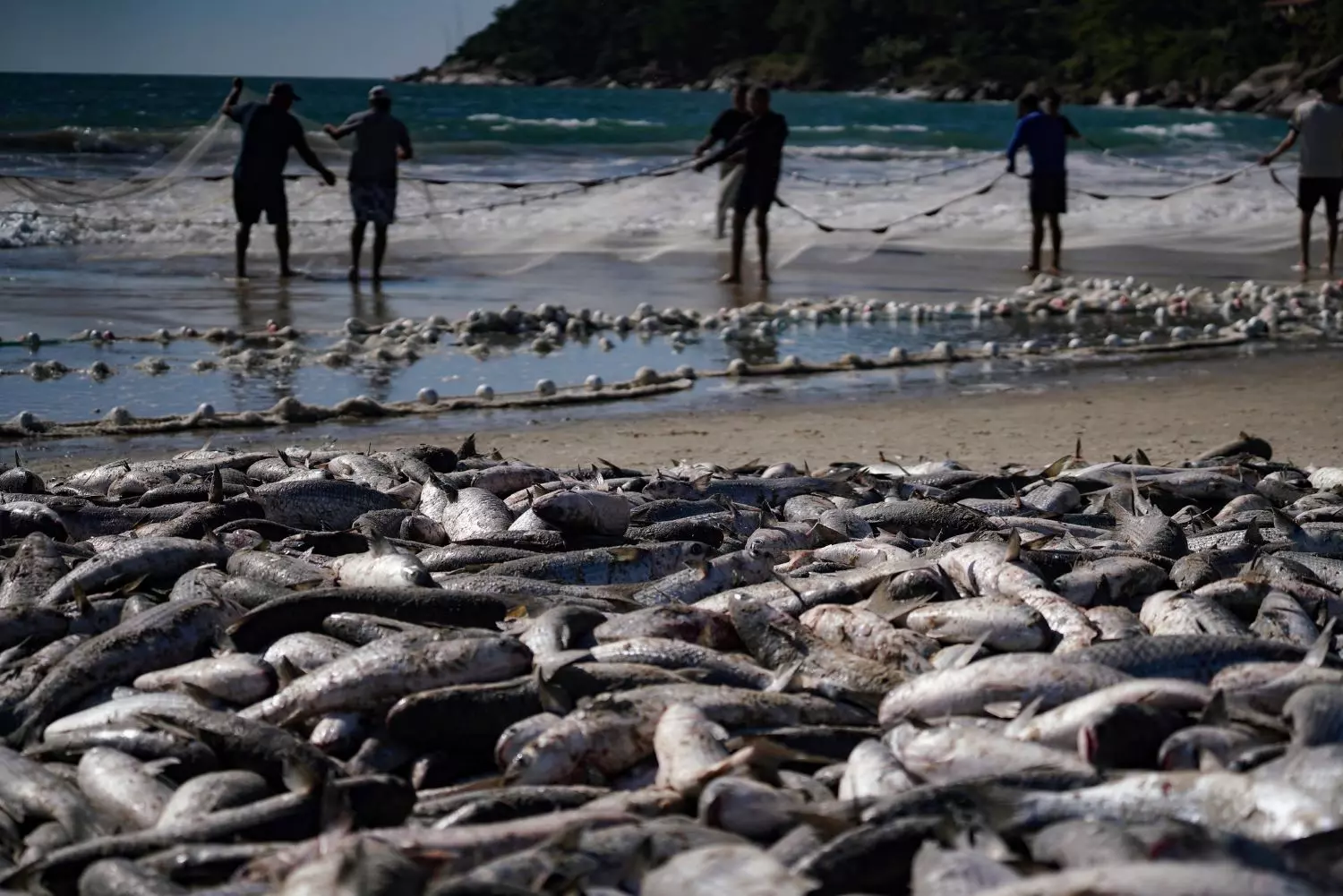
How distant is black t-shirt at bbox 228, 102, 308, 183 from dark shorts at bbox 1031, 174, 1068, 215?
8289mm

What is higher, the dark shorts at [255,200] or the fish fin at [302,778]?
the dark shorts at [255,200]

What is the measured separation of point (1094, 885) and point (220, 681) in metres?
2.90

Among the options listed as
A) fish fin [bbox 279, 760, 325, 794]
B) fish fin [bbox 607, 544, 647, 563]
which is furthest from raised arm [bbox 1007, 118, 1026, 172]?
fish fin [bbox 279, 760, 325, 794]

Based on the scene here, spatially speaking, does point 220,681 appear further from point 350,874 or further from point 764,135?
point 764,135

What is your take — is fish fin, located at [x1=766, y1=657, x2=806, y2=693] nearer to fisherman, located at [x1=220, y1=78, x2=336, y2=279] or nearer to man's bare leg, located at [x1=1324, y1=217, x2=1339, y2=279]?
fisherman, located at [x1=220, y1=78, x2=336, y2=279]

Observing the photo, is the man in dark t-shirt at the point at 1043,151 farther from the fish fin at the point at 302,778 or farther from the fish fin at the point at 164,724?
the fish fin at the point at 302,778

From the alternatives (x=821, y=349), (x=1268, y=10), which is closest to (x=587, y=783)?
(x=821, y=349)

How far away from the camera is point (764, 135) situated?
17.7 m

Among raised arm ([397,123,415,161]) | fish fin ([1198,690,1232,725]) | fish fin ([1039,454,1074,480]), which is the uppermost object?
raised arm ([397,123,415,161])

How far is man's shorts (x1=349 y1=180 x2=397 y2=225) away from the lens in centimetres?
1794

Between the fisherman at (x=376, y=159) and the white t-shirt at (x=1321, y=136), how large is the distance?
32.8ft

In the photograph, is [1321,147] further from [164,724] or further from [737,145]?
[164,724]

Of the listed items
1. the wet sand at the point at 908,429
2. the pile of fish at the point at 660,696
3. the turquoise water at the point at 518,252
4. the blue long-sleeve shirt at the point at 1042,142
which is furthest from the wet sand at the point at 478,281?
the pile of fish at the point at 660,696

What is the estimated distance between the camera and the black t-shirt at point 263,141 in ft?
57.3
